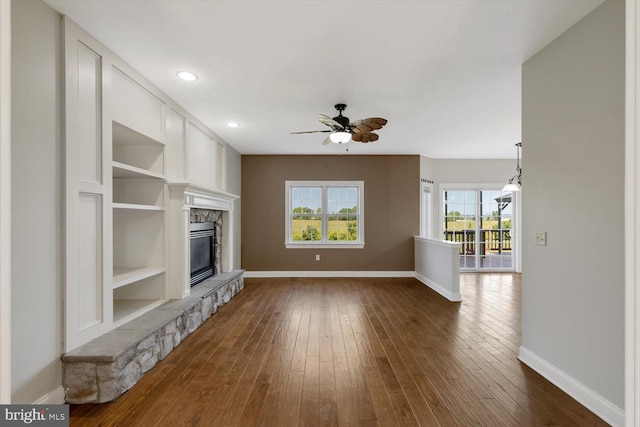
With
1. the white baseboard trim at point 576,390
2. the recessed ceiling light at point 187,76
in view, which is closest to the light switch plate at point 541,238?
the white baseboard trim at point 576,390

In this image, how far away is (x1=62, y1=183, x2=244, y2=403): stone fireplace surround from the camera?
218 centimetres

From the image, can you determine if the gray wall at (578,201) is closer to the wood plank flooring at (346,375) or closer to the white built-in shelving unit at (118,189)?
the wood plank flooring at (346,375)

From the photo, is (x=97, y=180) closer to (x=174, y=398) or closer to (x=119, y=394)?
(x=119, y=394)

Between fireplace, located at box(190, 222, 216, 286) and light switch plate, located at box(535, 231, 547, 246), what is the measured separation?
3.93 metres

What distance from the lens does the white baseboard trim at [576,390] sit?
6.41 feet

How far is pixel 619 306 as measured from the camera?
1.92 meters

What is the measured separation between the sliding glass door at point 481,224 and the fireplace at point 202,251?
5.30 metres

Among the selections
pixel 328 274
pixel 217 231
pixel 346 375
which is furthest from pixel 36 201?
pixel 328 274

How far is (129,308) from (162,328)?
64 centimetres

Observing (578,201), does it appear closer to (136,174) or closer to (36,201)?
(36,201)

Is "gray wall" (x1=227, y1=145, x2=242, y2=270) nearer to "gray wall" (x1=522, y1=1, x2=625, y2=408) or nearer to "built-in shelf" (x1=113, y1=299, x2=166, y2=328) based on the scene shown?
"built-in shelf" (x1=113, y1=299, x2=166, y2=328)
